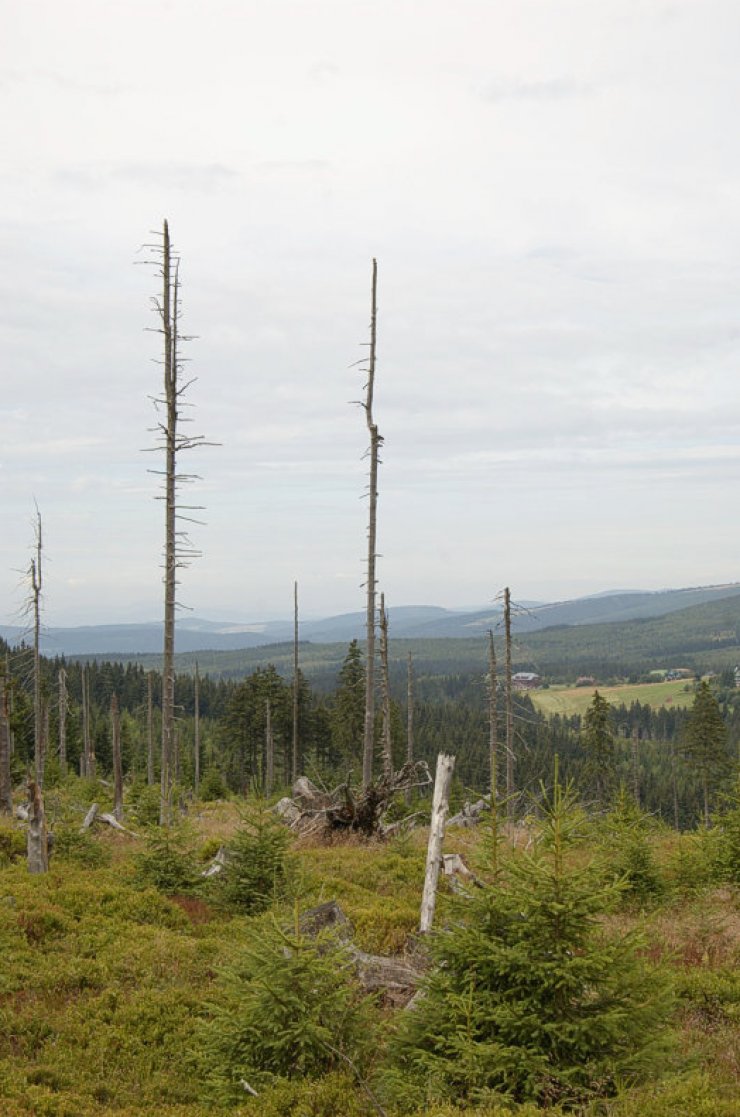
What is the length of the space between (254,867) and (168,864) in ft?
7.07

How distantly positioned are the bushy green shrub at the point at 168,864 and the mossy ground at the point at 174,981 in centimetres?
34

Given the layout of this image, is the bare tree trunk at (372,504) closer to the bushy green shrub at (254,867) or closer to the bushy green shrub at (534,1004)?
the bushy green shrub at (254,867)

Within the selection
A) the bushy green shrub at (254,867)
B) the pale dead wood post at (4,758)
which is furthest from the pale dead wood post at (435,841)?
the pale dead wood post at (4,758)

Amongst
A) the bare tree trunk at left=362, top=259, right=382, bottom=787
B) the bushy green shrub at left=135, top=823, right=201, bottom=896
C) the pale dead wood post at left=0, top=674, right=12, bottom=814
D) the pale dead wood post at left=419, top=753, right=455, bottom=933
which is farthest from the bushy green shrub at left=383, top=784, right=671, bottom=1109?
Answer: the pale dead wood post at left=0, top=674, right=12, bottom=814

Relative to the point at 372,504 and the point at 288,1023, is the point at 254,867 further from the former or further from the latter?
the point at 372,504

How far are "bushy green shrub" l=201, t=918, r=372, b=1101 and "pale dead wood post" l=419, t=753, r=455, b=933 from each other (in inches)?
160

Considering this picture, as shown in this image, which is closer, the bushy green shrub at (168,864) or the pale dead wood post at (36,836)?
the bushy green shrub at (168,864)

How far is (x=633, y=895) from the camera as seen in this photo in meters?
15.1

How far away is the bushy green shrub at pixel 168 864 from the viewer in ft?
50.5

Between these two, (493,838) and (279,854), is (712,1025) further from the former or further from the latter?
(279,854)

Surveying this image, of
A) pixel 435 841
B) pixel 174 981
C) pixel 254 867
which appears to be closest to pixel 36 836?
pixel 254 867

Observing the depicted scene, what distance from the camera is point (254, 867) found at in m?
14.7

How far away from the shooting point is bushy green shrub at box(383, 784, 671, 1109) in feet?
20.6

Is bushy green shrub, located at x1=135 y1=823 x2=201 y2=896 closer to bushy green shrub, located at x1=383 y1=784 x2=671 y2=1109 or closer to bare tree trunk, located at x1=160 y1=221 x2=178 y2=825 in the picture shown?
bare tree trunk, located at x1=160 y1=221 x2=178 y2=825
